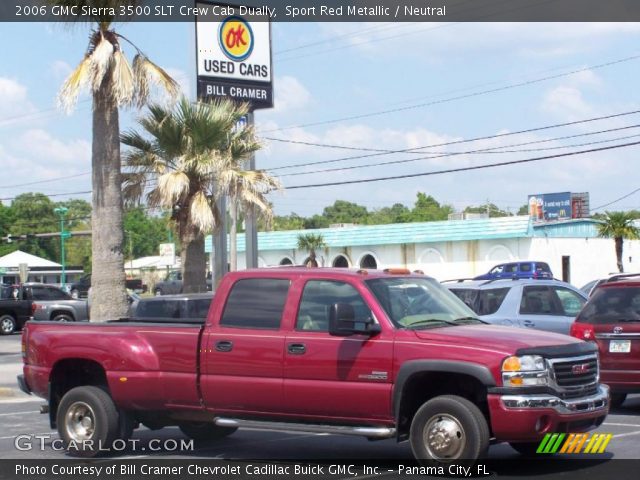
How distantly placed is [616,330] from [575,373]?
4473 millimetres

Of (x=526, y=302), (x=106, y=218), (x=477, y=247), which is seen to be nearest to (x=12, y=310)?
(x=106, y=218)

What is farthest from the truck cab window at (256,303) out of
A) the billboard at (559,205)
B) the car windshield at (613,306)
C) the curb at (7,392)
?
the billboard at (559,205)

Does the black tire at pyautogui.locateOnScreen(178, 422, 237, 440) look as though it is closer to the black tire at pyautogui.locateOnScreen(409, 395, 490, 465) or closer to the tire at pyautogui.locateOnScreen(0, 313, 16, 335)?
the black tire at pyautogui.locateOnScreen(409, 395, 490, 465)

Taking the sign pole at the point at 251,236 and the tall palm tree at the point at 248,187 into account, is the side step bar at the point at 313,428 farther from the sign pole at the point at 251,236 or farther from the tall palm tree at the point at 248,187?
the sign pole at the point at 251,236

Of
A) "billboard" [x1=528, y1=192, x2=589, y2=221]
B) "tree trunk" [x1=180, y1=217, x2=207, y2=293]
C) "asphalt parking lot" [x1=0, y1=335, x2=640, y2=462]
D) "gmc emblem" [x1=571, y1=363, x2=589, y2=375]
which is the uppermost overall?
"billboard" [x1=528, y1=192, x2=589, y2=221]

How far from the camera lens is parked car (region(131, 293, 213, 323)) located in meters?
14.9

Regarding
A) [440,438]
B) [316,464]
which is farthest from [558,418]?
[316,464]

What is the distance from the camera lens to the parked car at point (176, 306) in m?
14.9

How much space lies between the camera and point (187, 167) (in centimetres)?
2284

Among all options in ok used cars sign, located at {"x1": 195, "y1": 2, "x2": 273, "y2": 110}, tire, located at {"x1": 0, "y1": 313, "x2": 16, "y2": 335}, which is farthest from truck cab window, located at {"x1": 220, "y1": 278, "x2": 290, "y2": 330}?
tire, located at {"x1": 0, "y1": 313, "x2": 16, "y2": 335}

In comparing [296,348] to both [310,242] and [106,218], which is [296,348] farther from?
[310,242]

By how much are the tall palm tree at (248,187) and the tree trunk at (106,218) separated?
3890 millimetres

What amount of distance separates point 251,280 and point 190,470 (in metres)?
1.95

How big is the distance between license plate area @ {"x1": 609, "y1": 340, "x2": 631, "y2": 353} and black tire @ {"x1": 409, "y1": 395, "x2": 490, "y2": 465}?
16.4 feet
